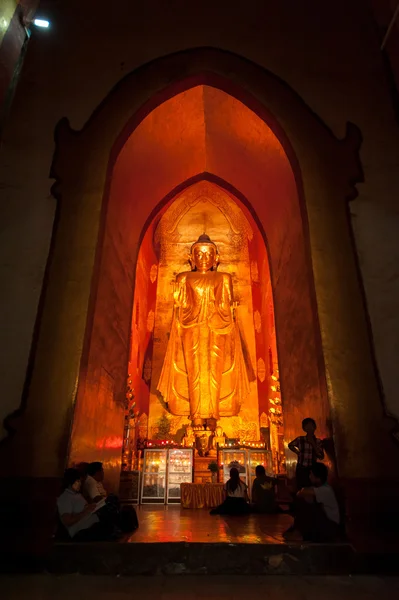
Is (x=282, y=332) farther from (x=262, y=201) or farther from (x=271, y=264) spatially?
(x=262, y=201)

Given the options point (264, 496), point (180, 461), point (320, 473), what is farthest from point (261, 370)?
point (320, 473)

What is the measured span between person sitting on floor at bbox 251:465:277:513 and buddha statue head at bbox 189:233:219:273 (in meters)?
4.62

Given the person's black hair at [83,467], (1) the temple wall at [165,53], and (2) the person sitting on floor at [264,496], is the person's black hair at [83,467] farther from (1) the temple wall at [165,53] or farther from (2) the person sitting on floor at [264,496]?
(2) the person sitting on floor at [264,496]

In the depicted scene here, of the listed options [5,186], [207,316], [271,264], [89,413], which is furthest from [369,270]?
[207,316]

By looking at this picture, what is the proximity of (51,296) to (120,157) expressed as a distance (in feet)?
7.13

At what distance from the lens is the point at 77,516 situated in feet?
8.33

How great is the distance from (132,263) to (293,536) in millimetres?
3977

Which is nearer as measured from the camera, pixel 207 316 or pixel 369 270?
pixel 369 270

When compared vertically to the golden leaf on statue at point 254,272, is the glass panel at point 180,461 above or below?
below

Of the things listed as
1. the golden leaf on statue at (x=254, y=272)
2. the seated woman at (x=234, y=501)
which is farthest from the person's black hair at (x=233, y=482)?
the golden leaf on statue at (x=254, y=272)

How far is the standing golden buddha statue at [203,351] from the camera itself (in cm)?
728

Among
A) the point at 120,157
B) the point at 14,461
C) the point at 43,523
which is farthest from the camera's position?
the point at 120,157

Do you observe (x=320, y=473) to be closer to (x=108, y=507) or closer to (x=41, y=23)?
(x=108, y=507)

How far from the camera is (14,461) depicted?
2924 mm
